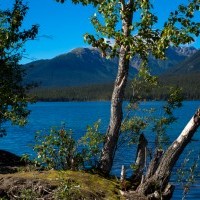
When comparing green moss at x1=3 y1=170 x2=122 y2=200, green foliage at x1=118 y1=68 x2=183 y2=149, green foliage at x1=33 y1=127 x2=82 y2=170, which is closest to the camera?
green moss at x1=3 y1=170 x2=122 y2=200

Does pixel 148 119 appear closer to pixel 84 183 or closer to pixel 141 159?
pixel 141 159

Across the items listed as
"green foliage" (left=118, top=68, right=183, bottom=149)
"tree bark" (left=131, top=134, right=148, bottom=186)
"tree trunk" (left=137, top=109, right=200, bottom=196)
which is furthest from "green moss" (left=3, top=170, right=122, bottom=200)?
"green foliage" (left=118, top=68, right=183, bottom=149)

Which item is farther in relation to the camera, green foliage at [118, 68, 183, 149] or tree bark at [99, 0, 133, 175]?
green foliage at [118, 68, 183, 149]

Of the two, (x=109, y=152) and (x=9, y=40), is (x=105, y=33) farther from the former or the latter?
(x=9, y=40)

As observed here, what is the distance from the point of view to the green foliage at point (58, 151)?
57.9 ft

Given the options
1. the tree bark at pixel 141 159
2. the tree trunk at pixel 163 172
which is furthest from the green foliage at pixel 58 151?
the tree trunk at pixel 163 172

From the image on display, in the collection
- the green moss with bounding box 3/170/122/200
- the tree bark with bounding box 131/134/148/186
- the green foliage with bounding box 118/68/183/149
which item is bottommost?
the green moss with bounding box 3/170/122/200

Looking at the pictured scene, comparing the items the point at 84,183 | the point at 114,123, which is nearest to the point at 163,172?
the point at 84,183

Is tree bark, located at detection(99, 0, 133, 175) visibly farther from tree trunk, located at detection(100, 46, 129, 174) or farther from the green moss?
the green moss

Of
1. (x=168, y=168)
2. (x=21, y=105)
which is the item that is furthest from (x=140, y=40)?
(x=21, y=105)

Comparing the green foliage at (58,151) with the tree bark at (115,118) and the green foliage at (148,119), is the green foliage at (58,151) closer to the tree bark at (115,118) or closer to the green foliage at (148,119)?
the tree bark at (115,118)

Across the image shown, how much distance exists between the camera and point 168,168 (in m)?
15.4

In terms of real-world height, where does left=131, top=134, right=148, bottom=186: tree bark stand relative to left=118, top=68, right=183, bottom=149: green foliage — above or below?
below

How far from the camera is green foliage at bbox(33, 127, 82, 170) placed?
17.7 m
